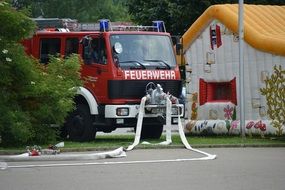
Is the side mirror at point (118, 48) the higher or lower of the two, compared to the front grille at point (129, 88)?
higher

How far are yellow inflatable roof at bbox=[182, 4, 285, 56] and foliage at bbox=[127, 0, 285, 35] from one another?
8.27m

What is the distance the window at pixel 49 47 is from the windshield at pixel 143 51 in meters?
1.79

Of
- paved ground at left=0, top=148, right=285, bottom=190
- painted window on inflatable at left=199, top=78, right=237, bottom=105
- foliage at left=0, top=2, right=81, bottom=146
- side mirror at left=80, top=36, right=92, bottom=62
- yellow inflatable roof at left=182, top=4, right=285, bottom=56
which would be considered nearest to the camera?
paved ground at left=0, top=148, right=285, bottom=190

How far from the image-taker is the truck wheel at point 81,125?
18.8 metres

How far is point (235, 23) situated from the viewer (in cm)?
2086

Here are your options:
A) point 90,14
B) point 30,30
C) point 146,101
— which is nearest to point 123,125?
point 146,101

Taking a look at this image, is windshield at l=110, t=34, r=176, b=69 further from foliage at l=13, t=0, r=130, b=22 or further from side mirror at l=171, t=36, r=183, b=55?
foliage at l=13, t=0, r=130, b=22

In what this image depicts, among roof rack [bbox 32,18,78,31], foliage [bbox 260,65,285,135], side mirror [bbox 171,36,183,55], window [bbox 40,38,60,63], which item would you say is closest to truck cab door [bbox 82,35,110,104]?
window [bbox 40,38,60,63]

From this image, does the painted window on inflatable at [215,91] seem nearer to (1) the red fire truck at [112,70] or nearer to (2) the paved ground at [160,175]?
(1) the red fire truck at [112,70]

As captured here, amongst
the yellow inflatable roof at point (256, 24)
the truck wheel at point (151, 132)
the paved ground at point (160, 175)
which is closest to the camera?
the paved ground at point (160, 175)

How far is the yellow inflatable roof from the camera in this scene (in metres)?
19.7

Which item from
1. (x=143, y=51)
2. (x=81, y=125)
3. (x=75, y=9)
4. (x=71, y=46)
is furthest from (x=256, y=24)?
(x=75, y=9)

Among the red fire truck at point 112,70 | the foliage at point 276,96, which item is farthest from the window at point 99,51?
the foliage at point 276,96

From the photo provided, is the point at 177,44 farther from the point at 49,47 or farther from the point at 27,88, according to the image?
the point at 27,88
